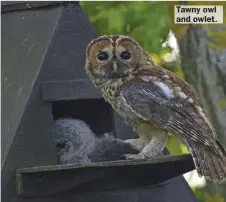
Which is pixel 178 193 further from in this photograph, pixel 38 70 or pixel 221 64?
pixel 221 64

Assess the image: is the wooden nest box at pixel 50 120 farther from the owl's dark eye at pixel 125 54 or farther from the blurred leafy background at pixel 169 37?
the blurred leafy background at pixel 169 37

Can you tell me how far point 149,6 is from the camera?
6.61 meters

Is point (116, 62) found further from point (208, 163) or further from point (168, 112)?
point (208, 163)

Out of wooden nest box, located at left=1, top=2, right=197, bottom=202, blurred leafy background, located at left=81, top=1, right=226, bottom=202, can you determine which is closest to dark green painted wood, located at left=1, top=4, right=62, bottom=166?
wooden nest box, located at left=1, top=2, right=197, bottom=202

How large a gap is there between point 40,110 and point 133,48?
46 cm

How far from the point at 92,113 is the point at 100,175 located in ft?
1.98

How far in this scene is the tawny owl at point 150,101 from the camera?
13.2ft

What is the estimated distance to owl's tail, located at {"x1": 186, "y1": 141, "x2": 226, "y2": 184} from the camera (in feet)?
13.0

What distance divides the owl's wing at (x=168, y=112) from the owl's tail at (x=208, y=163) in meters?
0.02

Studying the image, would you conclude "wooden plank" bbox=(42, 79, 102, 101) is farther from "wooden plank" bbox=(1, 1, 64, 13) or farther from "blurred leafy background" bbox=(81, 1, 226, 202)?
"blurred leafy background" bbox=(81, 1, 226, 202)

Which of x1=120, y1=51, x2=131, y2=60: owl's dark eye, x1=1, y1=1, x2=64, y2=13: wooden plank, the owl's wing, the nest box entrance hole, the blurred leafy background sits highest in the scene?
the blurred leafy background

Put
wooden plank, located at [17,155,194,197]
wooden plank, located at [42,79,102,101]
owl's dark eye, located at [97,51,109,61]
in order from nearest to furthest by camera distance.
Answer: wooden plank, located at [17,155,194,197], wooden plank, located at [42,79,102,101], owl's dark eye, located at [97,51,109,61]

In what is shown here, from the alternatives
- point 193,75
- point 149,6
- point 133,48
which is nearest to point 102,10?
point 149,6

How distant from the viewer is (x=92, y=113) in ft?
14.8
